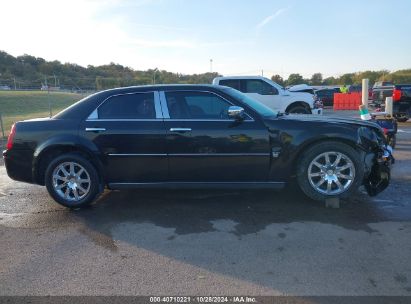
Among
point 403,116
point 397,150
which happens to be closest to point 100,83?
point 403,116

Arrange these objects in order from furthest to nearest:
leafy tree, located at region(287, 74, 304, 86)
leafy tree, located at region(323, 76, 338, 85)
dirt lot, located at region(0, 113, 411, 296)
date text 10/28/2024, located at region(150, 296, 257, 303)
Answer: leafy tree, located at region(323, 76, 338, 85) → leafy tree, located at region(287, 74, 304, 86) → dirt lot, located at region(0, 113, 411, 296) → date text 10/28/2024, located at region(150, 296, 257, 303)

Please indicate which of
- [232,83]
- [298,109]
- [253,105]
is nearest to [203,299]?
[253,105]

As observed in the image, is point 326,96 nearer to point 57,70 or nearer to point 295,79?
point 295,79

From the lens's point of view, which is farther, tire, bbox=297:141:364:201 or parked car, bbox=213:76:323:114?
parked car, bbox=213:76:323:114

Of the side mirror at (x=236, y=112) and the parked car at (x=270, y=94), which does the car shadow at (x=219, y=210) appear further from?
the parked car at (x=270, y=94)

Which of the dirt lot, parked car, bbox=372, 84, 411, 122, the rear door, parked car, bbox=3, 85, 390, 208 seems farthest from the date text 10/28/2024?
parked car, bbox=372, 84, 411, 122

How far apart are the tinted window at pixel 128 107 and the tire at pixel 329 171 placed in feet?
7.16

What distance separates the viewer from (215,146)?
5.20 meters

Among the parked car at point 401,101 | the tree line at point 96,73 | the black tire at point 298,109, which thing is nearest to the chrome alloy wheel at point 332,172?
the black tire at point 298,109

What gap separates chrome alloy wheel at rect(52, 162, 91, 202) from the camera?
5.43m

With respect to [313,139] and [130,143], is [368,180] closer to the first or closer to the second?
[313,139]

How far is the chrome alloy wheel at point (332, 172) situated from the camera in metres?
5.19

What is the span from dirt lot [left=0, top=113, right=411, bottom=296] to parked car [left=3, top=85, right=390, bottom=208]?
39cm

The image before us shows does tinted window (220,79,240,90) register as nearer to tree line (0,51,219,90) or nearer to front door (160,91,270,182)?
front door (160,91,270,182)
